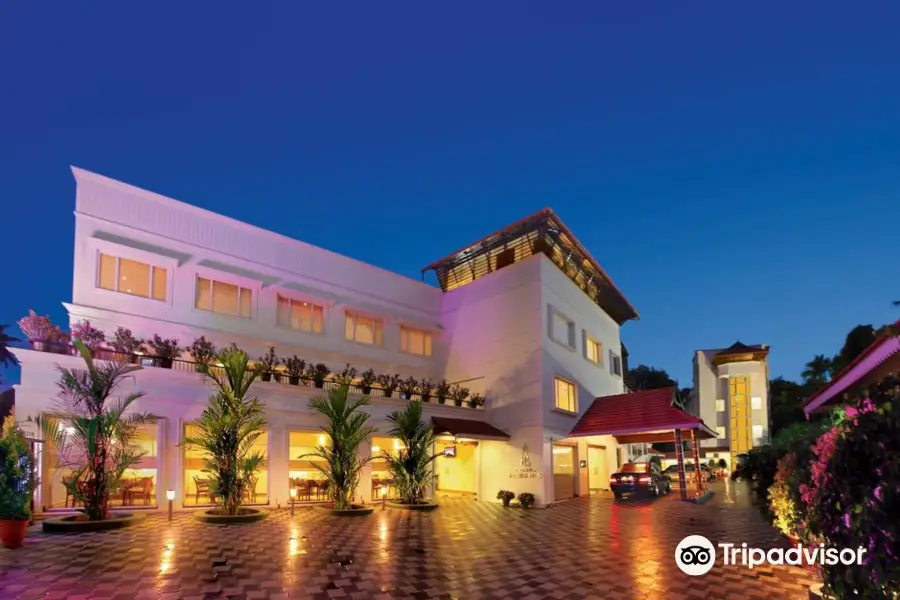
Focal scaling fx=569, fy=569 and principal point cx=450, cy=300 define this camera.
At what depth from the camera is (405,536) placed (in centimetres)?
1155

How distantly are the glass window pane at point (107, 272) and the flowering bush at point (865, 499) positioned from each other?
1661cm

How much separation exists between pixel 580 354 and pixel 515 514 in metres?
9.16

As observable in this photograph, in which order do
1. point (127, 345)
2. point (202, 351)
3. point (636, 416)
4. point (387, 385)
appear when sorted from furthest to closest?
point (636, 416)
point (387, 385)
point (202, 351)
point (127, 345)

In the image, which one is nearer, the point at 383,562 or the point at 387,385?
the point at 383,562

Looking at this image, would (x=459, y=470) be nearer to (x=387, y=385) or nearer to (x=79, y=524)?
(x=387, y=385)

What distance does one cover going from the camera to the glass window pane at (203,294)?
17.2m

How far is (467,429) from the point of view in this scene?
19.1 m

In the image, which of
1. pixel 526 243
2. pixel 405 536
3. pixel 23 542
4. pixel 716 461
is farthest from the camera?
pixel 716 461

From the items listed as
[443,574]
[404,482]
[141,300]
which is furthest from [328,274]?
[443,574]

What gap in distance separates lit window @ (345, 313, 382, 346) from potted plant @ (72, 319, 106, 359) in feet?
27.5

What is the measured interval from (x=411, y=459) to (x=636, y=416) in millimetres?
8845

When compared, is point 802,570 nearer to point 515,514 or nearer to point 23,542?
point 515,514

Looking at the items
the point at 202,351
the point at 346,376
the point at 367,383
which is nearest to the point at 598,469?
the point at 367,383

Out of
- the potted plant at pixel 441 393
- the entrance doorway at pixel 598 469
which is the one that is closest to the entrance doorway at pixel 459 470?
the potted plant at pixel 441 393
